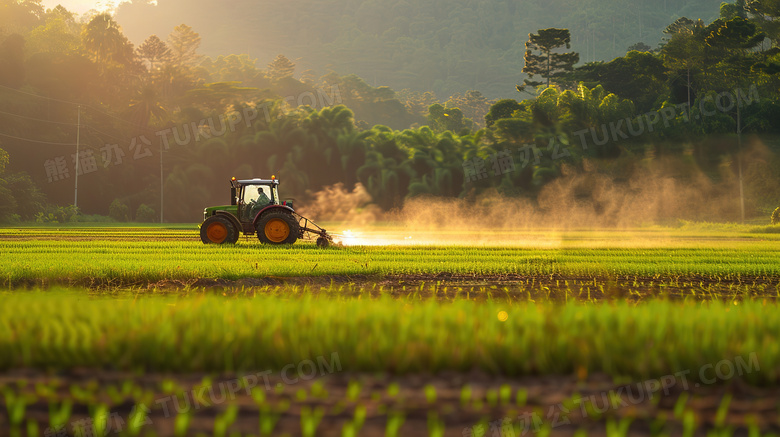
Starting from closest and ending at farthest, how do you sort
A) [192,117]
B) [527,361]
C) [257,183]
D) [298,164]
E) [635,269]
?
[527,361]
[635,269]
[257,183]
[298,164]
[192,117]

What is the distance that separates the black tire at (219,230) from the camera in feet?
64.4

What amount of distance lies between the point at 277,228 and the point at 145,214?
42611 millimetres

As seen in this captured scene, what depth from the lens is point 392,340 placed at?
181 inches

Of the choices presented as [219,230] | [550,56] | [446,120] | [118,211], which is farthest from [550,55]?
[219,230]

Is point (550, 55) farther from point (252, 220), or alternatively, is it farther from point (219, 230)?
point (219, 230)

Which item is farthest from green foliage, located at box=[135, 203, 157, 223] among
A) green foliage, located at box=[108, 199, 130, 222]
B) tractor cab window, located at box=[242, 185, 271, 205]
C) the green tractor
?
tractor cab window, located at box=[242, 185, 271, 205]

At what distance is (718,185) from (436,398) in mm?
58860

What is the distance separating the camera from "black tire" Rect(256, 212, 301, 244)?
18797mm

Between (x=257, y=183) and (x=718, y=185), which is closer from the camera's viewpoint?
(x=257, y=183)

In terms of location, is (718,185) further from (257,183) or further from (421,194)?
(257,183)

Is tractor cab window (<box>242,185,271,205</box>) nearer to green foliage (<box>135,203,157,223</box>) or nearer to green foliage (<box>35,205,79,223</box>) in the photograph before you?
green foliage (<box>35,205,79,223</box>)

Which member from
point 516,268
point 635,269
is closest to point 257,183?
point 516,268

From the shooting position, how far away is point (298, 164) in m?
57.3

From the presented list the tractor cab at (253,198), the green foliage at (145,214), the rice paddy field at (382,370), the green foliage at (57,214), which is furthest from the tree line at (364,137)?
the rice paddy field at (382,370)
